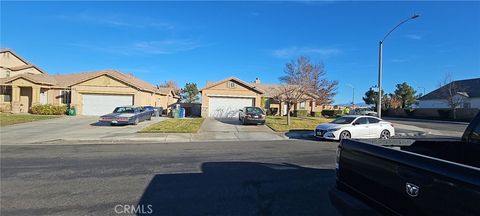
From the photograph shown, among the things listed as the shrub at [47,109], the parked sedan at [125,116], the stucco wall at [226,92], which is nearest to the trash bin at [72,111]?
the shrub at [47,109]

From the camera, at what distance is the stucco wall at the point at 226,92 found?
121 ft

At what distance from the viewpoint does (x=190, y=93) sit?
7088 centimetres

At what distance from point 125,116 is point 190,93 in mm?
48082

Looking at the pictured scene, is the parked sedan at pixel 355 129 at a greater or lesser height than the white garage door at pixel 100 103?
lesser

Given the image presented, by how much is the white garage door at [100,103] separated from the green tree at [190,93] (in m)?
35.8

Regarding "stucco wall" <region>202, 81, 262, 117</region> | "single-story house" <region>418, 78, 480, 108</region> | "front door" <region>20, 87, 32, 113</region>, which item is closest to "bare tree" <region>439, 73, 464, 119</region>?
"single-story house" <region>418, 78, 480, 108</region>

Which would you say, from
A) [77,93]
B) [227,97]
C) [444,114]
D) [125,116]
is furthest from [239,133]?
[444,114]

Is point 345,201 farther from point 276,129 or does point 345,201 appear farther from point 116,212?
point 276,129

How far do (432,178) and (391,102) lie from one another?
6825 centimetres

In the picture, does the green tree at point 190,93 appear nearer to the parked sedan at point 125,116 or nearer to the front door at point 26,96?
the front door at point 26,96

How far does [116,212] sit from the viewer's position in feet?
15.5

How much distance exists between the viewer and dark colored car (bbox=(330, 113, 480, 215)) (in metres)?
2.09

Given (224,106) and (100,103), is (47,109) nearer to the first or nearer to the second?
(100,103)

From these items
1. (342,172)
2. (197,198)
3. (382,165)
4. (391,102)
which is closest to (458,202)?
(382,165)
